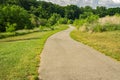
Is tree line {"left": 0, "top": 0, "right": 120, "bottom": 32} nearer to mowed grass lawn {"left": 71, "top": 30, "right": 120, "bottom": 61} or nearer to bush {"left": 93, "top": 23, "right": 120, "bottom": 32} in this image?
bush {"left": 93, "top": 23, "right": 120, "bottom": 32}

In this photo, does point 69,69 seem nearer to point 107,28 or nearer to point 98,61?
point 98,61

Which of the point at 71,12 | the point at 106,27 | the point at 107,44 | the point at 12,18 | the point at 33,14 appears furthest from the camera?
the point at 71,12

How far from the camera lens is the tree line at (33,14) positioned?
64.0m

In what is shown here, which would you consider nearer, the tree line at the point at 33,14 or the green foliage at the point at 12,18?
the green foliage at the point at 12,18

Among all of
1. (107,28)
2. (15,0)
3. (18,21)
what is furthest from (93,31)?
(15,0)

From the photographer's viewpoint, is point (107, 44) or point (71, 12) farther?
point (71, 12)

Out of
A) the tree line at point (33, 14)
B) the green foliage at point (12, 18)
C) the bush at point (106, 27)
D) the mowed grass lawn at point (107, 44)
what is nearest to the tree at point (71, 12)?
the tree line at point (33, 14)

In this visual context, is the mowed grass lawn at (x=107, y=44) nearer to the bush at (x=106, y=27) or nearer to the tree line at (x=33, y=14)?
the bush at (x=106, y=27)

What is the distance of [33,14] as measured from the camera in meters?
131

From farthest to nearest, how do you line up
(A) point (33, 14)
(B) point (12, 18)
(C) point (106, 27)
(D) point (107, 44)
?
1. (A) point (33, 14)
2. (B) point (12, 18)
3. (C) point (106, 27)
4. (D) point (107, 44)

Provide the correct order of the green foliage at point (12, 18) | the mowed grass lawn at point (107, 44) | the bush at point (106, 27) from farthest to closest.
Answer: the green foliage at point (12, 18), the bush at point (106, 27), the mowed grass lawn at point (107, 44)

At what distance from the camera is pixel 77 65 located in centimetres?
1279

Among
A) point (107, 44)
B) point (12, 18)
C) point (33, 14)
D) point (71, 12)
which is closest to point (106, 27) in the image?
point (107, 44)

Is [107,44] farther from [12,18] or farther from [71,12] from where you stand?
[71,12]
